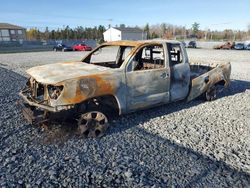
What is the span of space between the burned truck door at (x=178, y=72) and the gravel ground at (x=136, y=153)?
0.58m

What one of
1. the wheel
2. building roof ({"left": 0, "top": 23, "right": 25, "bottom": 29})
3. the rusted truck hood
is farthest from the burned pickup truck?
building roof ({"left": 0, "top": 23, "right": 25, "bottom": 29})

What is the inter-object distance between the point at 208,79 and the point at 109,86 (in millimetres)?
3634

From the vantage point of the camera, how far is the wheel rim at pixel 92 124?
4.71 meters

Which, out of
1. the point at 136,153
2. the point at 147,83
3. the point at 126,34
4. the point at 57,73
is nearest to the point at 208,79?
the point at 147,83

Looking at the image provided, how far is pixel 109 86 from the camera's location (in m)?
4.78

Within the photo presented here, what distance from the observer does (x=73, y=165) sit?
3727mm

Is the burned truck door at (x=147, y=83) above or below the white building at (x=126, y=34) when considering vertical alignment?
below

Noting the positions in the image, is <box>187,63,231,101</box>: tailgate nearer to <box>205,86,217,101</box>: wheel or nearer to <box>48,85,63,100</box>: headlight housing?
<box>205,86,217,101</box>: wheel

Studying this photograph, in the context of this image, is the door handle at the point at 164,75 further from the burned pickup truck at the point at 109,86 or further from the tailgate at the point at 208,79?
the tailgate at the point at 208,79

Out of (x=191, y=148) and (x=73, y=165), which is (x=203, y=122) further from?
(x=73, y=165)

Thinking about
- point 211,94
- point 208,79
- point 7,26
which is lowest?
point 211,94

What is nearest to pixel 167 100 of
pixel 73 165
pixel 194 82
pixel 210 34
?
pixel 194 82

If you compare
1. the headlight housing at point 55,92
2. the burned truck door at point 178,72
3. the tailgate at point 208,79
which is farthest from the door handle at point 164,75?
the headlight housing at point 55,92

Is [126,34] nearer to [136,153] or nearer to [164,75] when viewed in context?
[164,75]
